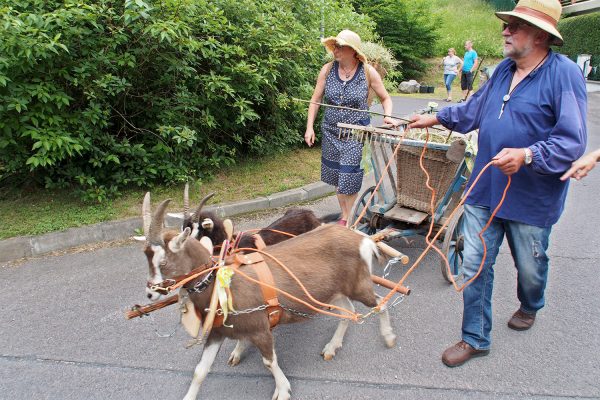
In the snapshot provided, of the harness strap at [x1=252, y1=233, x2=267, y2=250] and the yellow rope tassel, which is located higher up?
the yellow rope tassel

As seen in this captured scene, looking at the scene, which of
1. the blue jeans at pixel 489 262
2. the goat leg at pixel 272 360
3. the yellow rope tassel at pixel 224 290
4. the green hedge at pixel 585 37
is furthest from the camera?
the green hedge at pixel 585 37

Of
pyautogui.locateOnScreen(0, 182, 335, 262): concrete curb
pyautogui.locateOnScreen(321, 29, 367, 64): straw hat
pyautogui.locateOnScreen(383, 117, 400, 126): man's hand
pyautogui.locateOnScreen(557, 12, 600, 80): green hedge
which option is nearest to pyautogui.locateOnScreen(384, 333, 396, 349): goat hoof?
pyautogui.locateOnScreen(383, 117, 400, 126): man's hand

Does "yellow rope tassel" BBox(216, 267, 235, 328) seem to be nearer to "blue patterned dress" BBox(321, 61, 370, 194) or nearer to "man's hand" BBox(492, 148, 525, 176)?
"man's hand" BBox(492, 148, 525, 176)

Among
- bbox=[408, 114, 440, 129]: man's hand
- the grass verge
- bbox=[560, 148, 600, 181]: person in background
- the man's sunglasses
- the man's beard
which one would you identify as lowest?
the grass verge

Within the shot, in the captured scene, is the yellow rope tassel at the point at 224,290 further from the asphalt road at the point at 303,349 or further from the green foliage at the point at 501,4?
the green foliage at the point at 501,4

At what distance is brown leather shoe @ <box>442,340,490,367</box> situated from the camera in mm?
3193

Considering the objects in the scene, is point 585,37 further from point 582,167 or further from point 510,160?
point 510,160

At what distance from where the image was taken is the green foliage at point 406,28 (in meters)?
24.8

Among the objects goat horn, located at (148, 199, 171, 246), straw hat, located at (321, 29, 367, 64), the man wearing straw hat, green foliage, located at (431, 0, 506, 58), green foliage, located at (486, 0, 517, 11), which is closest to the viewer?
goat horn, located at (148, 199, 171, 246)

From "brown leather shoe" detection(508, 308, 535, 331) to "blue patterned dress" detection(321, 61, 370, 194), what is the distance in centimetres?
196

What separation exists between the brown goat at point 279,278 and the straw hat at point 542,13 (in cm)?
175

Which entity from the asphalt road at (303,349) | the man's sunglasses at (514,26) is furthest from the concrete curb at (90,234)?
the man's sunglasses at (514,26)

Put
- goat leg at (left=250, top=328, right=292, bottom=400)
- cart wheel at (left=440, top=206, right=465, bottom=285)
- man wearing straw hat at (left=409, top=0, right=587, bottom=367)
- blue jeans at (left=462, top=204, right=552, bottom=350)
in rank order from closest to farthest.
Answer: man wearing straw hat at (left=409, top=0, right=587, bottom=367) → goat leg at (left=250, top=328, right=292, bottom=400) → blue jeans at (left=462, top=204, right=552, bottom=350) → cart wheel at (left=440, top=206, right=465, bottom=285)

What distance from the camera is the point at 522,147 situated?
108 inches
